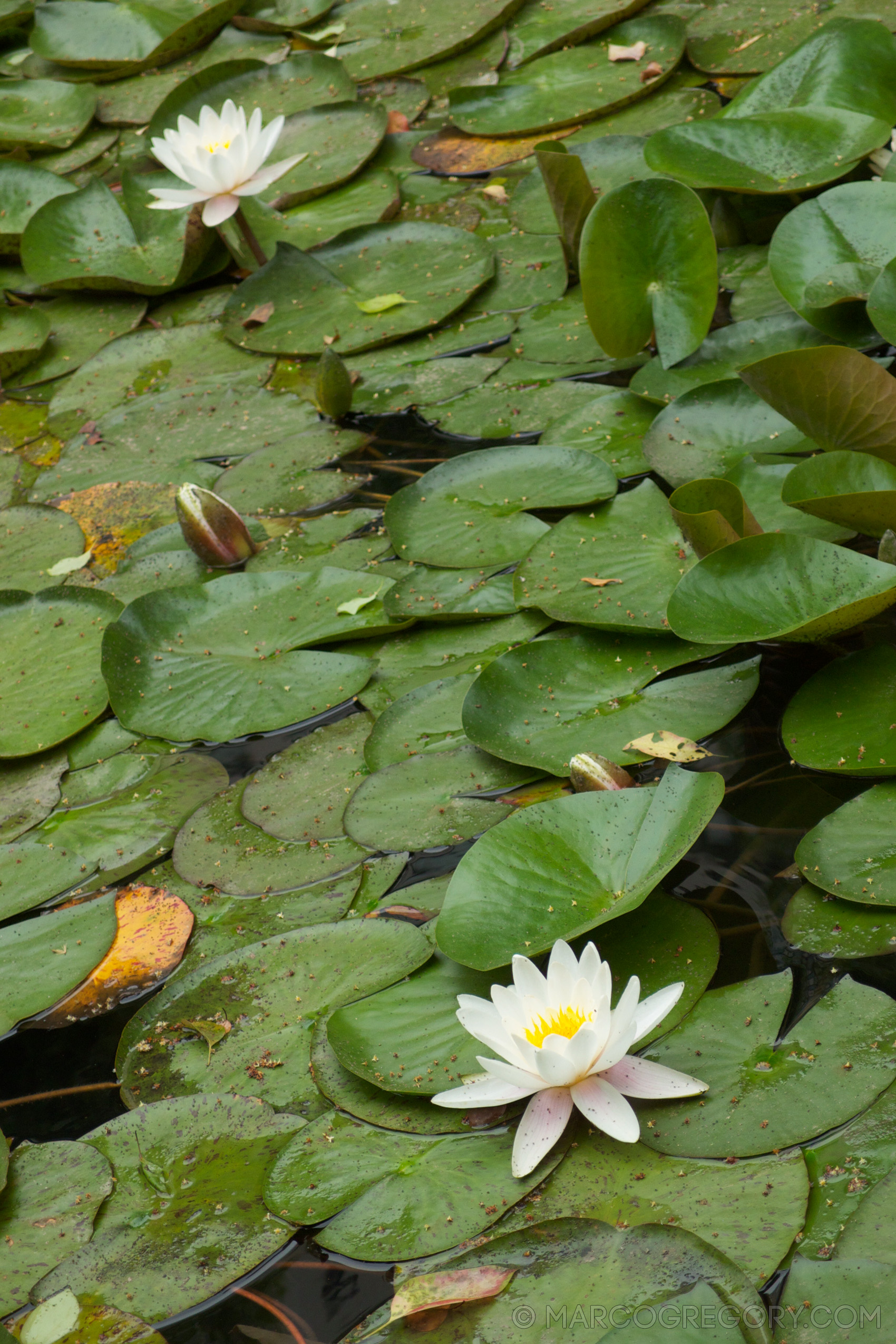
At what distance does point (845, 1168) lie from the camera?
3.90 feet

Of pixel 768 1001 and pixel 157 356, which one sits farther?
pixel 157 356

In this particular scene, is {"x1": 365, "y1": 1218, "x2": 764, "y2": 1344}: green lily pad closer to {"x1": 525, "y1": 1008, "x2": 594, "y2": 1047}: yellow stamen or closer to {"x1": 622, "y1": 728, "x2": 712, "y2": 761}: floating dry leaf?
{"x1": 525, "y1": 1008, "x2": 594, "y2": 1047}: yellow stamen

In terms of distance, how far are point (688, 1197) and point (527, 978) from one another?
→ 30 cm

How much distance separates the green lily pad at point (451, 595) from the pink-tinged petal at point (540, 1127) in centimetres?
100

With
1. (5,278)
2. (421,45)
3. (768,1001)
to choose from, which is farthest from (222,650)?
(421,45)

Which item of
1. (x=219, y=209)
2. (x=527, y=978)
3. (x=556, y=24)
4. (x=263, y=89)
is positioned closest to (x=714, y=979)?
(x=527, y=978)

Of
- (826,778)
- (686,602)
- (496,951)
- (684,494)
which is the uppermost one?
(684,494)

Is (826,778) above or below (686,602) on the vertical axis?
below

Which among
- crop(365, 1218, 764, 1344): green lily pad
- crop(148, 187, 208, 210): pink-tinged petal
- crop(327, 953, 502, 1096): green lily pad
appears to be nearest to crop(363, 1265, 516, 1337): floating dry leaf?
crop(365, 1218, 764, 1344): green lily pad

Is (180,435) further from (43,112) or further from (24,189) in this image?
(43,112)

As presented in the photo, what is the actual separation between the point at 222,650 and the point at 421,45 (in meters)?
2.94

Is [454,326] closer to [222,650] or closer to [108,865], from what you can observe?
[222,650]

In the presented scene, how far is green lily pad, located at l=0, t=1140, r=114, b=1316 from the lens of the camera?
52.7 inches

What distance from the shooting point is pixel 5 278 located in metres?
3.75
